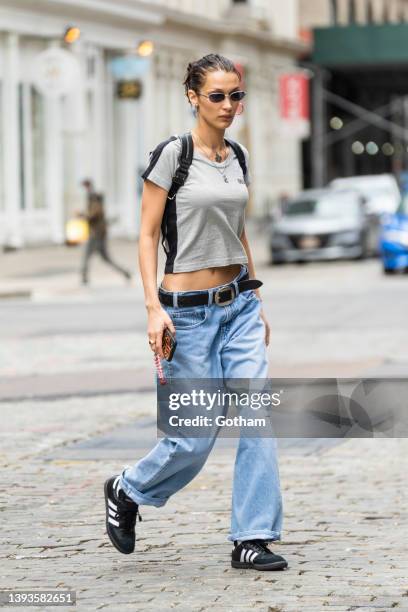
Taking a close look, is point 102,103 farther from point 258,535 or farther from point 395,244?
point 258,535

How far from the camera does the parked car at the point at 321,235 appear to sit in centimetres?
3444

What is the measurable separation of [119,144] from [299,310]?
24536mm

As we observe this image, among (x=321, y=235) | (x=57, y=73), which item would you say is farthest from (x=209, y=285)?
(x=321, y=235)

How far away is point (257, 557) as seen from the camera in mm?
6371

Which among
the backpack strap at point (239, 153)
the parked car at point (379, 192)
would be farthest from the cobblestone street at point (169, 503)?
the parked car at point (379, 192)

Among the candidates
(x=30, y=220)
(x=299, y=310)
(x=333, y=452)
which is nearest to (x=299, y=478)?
(x=333, y=452)

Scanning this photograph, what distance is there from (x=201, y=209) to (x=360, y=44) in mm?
60426

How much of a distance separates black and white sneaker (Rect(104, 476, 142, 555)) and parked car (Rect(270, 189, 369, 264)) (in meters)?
27.9

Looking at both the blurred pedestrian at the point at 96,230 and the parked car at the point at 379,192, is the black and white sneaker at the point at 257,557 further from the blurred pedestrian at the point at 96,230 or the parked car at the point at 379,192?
the parked car at the point at 379,192

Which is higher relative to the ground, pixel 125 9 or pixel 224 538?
pixel 125 9

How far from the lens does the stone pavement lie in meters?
6.01

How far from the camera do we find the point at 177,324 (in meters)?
6.40

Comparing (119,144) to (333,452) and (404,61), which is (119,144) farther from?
(333,452)

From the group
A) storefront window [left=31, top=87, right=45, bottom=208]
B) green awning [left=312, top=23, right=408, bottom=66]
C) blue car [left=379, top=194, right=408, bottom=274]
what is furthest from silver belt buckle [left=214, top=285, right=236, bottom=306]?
green awning [left=312, top=23, right=408, bottom=66]
